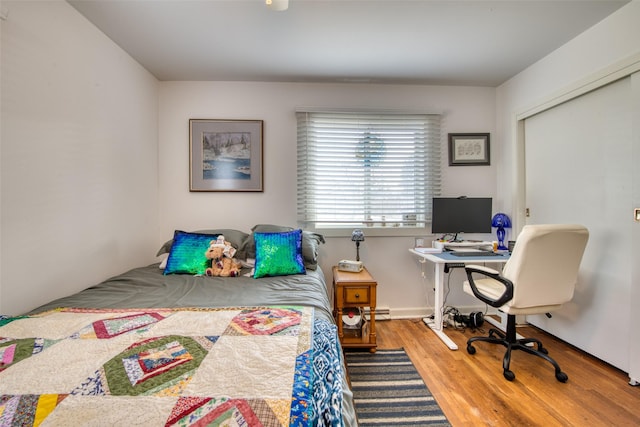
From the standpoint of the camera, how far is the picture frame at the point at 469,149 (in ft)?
9.39

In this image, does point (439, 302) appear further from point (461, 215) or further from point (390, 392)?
point (390, 392)

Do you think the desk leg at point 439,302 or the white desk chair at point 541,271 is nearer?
the white desk chair at point 541,271

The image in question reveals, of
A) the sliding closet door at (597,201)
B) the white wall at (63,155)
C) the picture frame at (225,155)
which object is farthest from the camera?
the picture frame at (225,155)

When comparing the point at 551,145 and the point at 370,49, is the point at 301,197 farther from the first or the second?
the point at 551,145

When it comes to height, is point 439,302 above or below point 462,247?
below

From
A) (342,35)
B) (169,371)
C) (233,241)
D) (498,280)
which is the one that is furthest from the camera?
(233,241)

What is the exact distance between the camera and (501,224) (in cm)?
265

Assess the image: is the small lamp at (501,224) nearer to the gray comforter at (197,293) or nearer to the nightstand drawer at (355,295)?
the nightstand drawer at (355,295)

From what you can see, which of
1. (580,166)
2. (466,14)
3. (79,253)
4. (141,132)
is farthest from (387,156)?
(79,253)

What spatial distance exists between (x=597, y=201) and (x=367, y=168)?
75.3 inches

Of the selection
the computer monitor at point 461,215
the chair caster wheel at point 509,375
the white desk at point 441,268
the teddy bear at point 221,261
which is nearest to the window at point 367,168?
the computer monitor at point 461,215

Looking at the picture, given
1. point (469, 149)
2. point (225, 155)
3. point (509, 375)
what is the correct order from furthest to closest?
point (469, 149), point (225, 155), point (509, 375)

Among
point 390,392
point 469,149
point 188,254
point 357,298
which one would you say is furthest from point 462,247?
point 188,254

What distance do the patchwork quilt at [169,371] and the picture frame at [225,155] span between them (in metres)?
1.73
